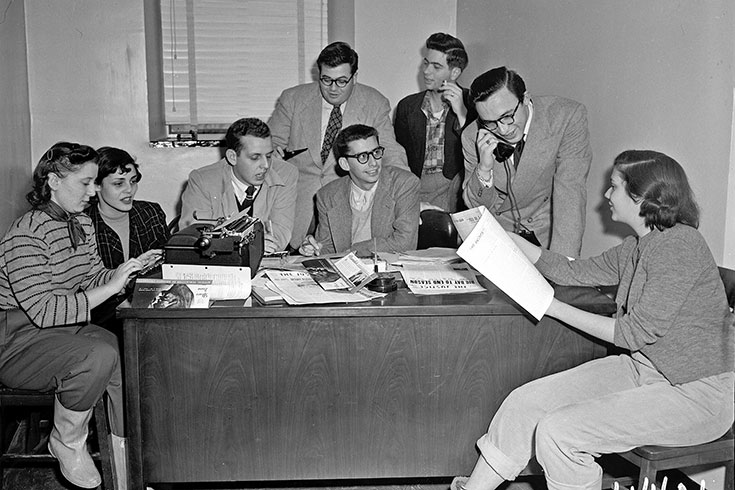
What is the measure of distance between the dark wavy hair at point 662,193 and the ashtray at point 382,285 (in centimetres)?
76

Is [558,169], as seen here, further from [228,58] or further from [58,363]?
[228,58]

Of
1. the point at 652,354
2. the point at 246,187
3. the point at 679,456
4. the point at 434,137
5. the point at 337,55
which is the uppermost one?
the point at 337,55

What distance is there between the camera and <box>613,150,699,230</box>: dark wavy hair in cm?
218

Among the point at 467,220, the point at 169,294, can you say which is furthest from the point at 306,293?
the point at 467,220

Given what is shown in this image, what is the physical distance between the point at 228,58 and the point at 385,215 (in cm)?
197

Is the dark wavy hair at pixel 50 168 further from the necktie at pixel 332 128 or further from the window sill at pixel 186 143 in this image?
the window sill at pixel 186 143

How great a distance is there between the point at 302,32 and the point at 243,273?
2.96m

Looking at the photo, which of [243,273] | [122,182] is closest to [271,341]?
[243,273]

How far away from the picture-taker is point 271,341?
7.88 feet

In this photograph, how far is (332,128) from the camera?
407cm

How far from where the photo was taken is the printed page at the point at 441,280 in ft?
8.30

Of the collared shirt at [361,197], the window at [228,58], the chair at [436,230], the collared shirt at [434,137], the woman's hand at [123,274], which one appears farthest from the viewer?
the window at [228,58]

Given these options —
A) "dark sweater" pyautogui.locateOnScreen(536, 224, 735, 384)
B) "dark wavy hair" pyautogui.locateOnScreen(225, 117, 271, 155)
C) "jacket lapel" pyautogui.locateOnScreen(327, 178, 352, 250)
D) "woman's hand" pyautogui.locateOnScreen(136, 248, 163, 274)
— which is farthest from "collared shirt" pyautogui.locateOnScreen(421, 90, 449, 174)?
"dark sweater" pyautogui.locateOnScreen(536, 224, 735, 384)

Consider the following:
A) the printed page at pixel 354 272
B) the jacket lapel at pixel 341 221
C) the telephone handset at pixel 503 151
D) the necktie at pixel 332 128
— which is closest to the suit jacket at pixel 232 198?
the jacket lapel at pixel 341 221
